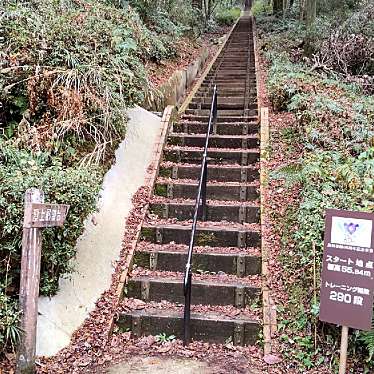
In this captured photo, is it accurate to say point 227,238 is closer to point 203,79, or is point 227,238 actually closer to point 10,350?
point 10,350

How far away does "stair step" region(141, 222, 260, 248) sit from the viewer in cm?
548

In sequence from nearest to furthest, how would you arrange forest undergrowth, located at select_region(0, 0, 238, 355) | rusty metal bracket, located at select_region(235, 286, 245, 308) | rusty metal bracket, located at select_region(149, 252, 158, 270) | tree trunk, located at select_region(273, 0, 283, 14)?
forest undergrowth, located at select_region(0, 0, 238, 355) < rusty metal bracket, located at select_region(235, 286, 245, 308) < rusty metal bracket, located at select_region(149, 252, 158, 270) < tree trunk, located at select_region(273, 0, 283, 14)

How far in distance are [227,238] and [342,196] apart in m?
1.45

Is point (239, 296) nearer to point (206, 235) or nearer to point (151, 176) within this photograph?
point (206, 235)

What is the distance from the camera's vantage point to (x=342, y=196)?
4.89 meters

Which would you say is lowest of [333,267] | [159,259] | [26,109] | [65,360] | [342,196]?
[65,360]

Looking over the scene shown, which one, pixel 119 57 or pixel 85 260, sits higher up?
pixel 119 57

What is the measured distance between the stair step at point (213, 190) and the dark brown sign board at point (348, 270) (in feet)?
9.11

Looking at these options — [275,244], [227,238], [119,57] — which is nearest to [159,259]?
[227,238]

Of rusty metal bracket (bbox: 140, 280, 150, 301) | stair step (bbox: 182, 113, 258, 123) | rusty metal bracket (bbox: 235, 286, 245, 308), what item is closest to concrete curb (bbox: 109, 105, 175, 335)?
rusty metal bracket (bbox: 140, 280, 150, 301)

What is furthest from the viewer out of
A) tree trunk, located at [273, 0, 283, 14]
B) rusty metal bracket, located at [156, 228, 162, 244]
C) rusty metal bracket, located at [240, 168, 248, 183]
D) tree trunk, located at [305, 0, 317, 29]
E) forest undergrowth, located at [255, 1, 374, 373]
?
tree trunk, located at [273, 0, 283, 14]

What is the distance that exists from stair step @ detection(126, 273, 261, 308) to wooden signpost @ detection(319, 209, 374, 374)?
1.28 meters

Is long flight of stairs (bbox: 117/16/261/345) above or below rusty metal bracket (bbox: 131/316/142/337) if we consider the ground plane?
above

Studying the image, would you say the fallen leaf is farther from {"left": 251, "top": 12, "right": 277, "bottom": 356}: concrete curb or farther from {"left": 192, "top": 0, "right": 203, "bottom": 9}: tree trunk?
{"left": 192, "top": 0, "right": 203, "bottom": 9}: tree trunk
